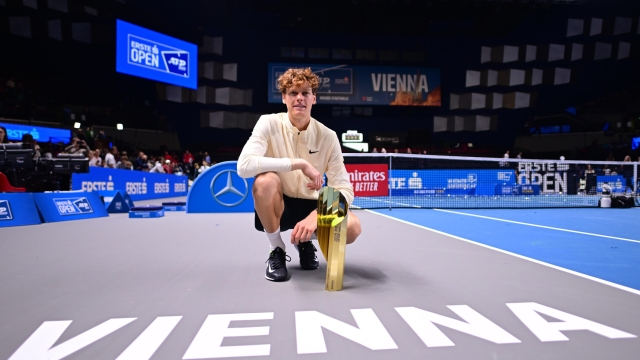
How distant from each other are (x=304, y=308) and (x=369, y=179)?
8.53 metres

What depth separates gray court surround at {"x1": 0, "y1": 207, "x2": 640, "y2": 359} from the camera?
5.15 feet

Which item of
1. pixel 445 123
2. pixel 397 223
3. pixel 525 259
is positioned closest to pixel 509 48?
pixel 445 123

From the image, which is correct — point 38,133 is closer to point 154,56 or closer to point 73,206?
point 154,56

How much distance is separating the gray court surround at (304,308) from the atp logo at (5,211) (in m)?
2.35

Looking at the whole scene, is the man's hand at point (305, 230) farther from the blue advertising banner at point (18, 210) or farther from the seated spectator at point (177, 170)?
the seated spectator at point (177, 170)

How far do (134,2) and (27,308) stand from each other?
21826 mm

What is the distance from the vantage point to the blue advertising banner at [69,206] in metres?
5.85

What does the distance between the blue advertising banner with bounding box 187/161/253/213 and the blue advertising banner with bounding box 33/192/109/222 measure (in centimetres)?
170

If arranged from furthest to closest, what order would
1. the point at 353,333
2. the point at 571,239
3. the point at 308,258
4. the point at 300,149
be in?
1. the point at 571,239
2. the point at 308,258
3. the point at 300,149
4. the point at 353,333

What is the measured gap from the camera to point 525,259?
329 centimetres

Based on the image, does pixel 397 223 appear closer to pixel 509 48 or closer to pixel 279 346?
pixel 279 346

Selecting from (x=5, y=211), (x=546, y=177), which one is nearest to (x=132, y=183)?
(x=5, y=211)

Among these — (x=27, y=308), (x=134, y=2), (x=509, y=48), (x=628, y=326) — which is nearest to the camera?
(x=628, y=326)

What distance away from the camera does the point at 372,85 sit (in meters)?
22.6
